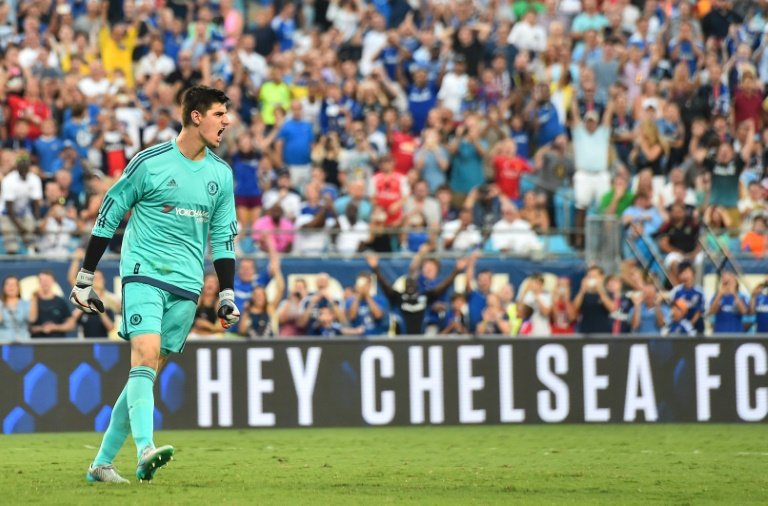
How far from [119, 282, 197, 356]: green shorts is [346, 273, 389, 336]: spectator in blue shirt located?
8463 millimetres

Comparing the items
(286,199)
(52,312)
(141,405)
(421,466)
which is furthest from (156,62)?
(141,405)

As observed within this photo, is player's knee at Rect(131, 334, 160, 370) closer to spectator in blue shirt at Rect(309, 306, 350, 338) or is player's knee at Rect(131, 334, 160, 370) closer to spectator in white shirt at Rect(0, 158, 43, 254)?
spectator in blue shirt at Rect(309, 306, 350, 338)

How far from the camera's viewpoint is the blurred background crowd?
19.6 metres

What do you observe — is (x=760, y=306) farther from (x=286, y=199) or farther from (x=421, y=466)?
(x=421, y=466)

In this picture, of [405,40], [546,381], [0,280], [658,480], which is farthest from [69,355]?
[405,40]

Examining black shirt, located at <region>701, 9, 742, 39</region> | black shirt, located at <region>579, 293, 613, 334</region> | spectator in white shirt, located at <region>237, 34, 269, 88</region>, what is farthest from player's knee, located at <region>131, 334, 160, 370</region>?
black shirt, located at <region>701, 9, 742, 39</region>

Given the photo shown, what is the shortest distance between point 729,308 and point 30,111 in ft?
31.2

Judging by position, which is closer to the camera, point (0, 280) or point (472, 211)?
point (0, 280)

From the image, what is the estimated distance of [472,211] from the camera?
20781 mm

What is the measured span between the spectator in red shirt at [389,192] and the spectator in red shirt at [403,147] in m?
0.80

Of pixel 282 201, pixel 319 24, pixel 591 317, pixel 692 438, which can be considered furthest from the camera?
pixel 319 24

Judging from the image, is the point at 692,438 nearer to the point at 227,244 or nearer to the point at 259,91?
the point at 227,244

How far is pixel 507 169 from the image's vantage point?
2158cm

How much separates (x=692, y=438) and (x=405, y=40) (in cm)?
1122
